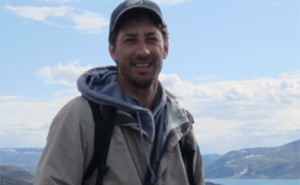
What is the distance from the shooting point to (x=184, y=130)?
16.2ft

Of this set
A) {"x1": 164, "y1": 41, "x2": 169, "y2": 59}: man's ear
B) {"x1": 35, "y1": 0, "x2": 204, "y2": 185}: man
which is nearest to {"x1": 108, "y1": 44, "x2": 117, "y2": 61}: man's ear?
{"x1": 35, "y1": 0, "x2": 204, "y2": 185}: man

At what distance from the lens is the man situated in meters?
4.23

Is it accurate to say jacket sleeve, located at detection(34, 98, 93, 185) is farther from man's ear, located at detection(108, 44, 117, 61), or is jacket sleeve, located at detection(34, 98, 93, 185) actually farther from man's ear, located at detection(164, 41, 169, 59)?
man's ear, located at detection(164, 41, 169, 59)

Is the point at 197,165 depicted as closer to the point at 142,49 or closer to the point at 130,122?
the point at 130,122

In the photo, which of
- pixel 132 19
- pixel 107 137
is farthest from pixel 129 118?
pixel 132 19

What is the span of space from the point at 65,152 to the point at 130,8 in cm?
136

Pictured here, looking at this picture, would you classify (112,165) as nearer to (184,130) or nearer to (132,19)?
(184,130)

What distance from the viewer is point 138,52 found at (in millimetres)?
4535

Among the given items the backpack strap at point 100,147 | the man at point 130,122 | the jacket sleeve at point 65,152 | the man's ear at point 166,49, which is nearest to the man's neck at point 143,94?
the man at point 130,122

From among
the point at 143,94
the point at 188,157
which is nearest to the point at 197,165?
the point at 188,157

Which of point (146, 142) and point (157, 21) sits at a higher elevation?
point (157, 21)

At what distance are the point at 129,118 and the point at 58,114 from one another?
0.59 m

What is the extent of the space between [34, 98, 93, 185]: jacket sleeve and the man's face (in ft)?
1.94

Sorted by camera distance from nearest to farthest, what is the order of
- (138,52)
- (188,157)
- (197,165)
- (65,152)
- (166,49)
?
1. (65,152)
2. (138,52)
3. (166,49)
4. (188,157)
5. (197,165)
